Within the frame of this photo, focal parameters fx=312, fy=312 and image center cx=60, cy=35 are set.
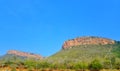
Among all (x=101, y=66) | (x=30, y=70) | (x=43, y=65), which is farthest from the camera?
(x=43, y=65)

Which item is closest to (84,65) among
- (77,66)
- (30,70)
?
(77,66)

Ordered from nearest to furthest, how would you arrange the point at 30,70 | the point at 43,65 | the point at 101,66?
1. the point at 30,70
2. the point at 101,66
3. the point at 43,65

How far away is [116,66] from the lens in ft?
413

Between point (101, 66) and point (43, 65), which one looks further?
point (43, 65)

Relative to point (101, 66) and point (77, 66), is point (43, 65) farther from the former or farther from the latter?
point (101, 66)

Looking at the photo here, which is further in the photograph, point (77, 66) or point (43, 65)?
point (43, 65)

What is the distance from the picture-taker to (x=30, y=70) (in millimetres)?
108812

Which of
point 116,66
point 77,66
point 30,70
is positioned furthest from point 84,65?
point 30,70

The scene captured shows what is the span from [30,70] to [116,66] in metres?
37.2

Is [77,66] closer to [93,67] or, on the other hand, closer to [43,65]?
[93,67]

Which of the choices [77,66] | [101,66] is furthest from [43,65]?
[101,66]

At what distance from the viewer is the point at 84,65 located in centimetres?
12950

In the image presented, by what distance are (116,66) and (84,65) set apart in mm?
13130

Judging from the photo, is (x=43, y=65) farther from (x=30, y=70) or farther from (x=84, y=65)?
(x=30, y=70)
